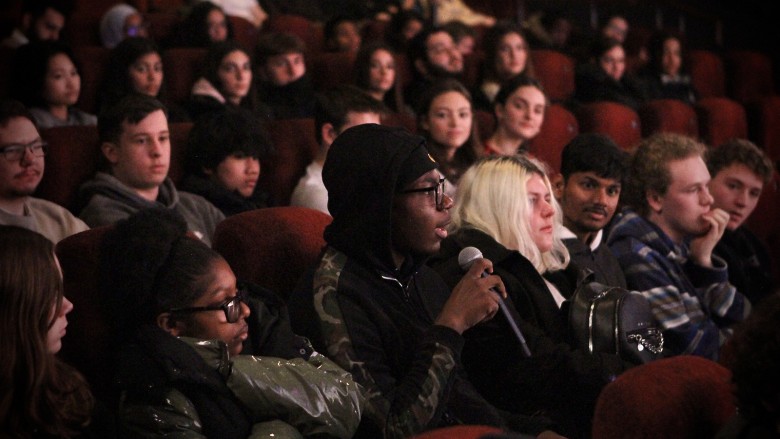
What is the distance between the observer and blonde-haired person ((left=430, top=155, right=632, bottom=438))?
60.1 inches

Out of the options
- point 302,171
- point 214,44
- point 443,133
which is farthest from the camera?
point 214,44

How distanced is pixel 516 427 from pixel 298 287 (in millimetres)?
A: 371

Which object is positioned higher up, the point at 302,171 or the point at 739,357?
the point at 739,357

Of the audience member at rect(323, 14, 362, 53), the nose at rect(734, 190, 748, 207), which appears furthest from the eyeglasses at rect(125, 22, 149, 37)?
the nose at rect(734, 190, 748, 207)

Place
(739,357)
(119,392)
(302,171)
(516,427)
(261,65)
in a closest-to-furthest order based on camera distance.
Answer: (739,357) → (119,392) → (516,427) → (302,171) → (261,65)

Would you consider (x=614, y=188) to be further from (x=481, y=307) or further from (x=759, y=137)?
(x=759, y=137)

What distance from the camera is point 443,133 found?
102 inches

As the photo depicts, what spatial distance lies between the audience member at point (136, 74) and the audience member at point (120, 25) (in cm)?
50

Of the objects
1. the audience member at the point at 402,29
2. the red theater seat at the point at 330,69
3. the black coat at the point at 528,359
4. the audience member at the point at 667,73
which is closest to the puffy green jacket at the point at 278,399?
the black coat at the point at 528,359

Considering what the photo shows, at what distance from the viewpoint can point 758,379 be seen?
35.7 inches

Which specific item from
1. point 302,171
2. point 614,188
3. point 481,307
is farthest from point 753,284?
point 481,307

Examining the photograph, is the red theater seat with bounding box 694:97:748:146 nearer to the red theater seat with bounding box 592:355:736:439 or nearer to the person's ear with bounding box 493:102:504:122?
the person's ear with bounding box 493:102:504:122

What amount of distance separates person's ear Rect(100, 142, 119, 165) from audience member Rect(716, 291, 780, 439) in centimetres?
133

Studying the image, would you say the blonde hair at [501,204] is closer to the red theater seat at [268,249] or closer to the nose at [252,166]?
the red theater seat at [268,249]
